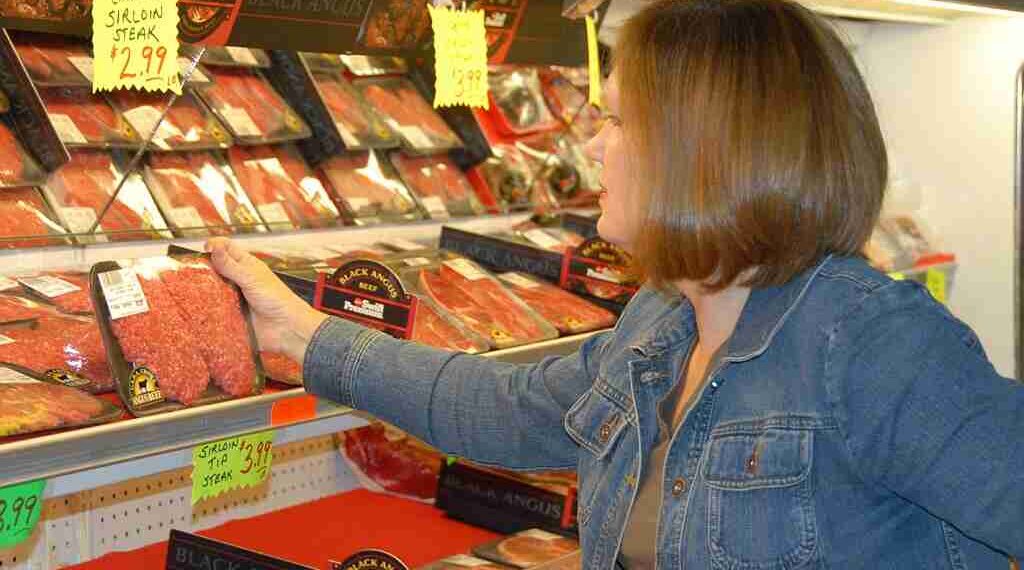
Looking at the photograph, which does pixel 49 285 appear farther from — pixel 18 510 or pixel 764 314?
pixel 764 314

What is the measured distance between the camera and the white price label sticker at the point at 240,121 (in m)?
2.89

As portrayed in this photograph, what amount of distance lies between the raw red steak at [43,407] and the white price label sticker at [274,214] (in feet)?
3.12

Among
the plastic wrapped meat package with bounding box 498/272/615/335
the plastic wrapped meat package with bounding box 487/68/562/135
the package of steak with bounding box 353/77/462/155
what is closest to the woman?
the plastic wrapped meat package with bounding box 498/272/615/335

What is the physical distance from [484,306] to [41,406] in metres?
1.13

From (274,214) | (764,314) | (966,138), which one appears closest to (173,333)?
(274,214)

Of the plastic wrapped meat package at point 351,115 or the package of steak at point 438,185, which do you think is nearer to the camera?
the plastic wrapped meat package at point 351,115

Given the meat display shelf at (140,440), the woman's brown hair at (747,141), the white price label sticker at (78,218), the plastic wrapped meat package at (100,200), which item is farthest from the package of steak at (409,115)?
the woman's brown hair at (747,141)

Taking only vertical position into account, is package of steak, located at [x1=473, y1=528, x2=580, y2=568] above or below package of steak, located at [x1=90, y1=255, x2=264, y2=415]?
below

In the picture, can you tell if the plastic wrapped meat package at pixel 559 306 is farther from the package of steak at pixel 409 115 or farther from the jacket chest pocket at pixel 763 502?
the jacket chest pocket at pixel 763 502

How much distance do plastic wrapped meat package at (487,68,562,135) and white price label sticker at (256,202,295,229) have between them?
84cm

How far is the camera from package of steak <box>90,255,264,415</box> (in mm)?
2014

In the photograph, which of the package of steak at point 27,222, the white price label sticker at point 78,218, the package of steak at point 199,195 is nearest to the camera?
the package of steak at point 27,222

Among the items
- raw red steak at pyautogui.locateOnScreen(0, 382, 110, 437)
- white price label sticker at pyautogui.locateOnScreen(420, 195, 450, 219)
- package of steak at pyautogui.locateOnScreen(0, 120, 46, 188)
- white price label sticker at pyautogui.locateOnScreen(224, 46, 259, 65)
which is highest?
white price label sticker at pyautogui.locateOnScreen(224, 46, 259, 65)

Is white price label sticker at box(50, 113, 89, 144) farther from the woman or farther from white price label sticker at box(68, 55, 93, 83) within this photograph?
the woman
